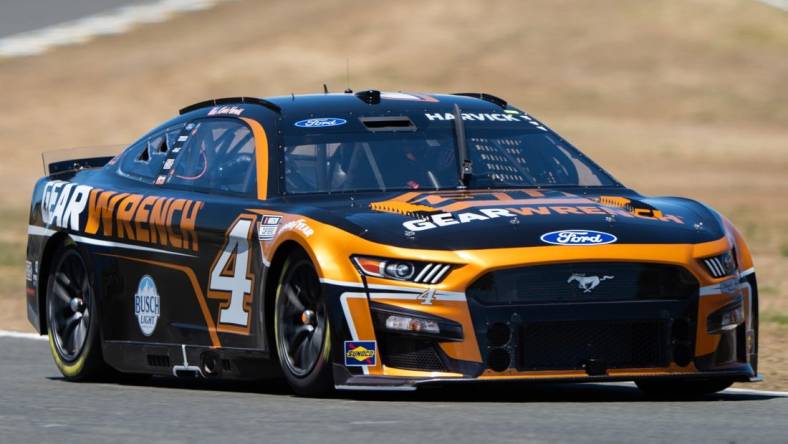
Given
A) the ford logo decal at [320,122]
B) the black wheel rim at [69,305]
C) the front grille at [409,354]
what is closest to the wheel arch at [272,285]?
the front grille at [409,354]

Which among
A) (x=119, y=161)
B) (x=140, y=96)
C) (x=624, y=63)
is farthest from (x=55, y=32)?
(x=119, y=161)

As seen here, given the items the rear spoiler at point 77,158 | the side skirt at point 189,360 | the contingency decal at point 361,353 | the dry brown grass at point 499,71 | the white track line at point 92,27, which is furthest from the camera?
the white track line at point 92,27

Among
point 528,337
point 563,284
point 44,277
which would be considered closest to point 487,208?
point 563,284

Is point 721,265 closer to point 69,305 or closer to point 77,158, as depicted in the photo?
point 69,305

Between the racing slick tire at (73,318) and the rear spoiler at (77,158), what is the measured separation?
0.73 m

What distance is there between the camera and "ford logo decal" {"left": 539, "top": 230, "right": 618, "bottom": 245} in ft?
24.9

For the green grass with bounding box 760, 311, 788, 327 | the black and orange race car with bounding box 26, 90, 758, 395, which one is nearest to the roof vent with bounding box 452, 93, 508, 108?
the black and orange race car with bounding box 26, 90, 758, 395

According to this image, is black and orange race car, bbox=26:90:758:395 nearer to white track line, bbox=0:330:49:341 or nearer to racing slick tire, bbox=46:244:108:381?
racing slick tire, bbox=46:244:108:381

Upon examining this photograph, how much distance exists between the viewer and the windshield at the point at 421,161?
8.66m

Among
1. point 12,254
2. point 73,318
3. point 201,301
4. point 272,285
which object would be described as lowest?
point 12,254

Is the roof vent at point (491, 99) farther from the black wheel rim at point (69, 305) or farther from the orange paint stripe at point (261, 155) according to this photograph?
the black wheel rim at point (69, 305)

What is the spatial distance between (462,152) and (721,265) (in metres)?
1.53

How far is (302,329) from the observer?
7.97m

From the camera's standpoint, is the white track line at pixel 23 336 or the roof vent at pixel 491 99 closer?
the roof vent at pixel 491 99
